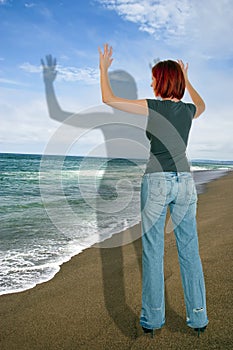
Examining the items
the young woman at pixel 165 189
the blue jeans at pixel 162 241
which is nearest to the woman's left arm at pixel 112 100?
the young woman at pixel 165 189

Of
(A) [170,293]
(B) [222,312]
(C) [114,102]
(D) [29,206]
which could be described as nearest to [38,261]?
(A) [170,293]

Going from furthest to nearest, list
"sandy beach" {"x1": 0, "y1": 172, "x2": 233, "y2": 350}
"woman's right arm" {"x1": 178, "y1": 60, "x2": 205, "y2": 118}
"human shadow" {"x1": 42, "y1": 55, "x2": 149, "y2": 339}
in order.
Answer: "human shadow" {"x1": 42, "y1": 55, "x2": 149, "y2": 339}, "woman's right arm" {"x1": 178, "y1": 60, "x2": 205, "y2": 118}, "sandy beach" {"x1": 0, "y1": 172, "x2": 233, "y2": 350}

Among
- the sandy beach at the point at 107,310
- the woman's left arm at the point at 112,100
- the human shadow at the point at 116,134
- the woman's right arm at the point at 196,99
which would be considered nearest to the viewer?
the woman's left arm at the point at 112,100

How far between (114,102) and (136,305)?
1.92 m

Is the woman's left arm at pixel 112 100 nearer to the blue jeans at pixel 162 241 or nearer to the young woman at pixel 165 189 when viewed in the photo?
the young woman at pixel 165 189

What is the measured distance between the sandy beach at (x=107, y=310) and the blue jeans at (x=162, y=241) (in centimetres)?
17

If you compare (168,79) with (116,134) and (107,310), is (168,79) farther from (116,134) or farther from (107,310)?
(107,310)

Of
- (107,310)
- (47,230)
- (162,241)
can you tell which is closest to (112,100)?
(162,241)

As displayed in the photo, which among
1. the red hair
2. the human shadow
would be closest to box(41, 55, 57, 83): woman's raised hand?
the human shadow

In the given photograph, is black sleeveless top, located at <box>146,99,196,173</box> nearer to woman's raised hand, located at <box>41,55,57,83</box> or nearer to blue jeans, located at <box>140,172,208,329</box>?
blue jeans, located at <box>140,172,208,329</box>

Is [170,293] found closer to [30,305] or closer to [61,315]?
[61,315]

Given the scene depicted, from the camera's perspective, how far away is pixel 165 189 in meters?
2.55

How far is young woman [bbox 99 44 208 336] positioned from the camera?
252cm

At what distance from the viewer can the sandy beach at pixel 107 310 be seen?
8.59 feet
